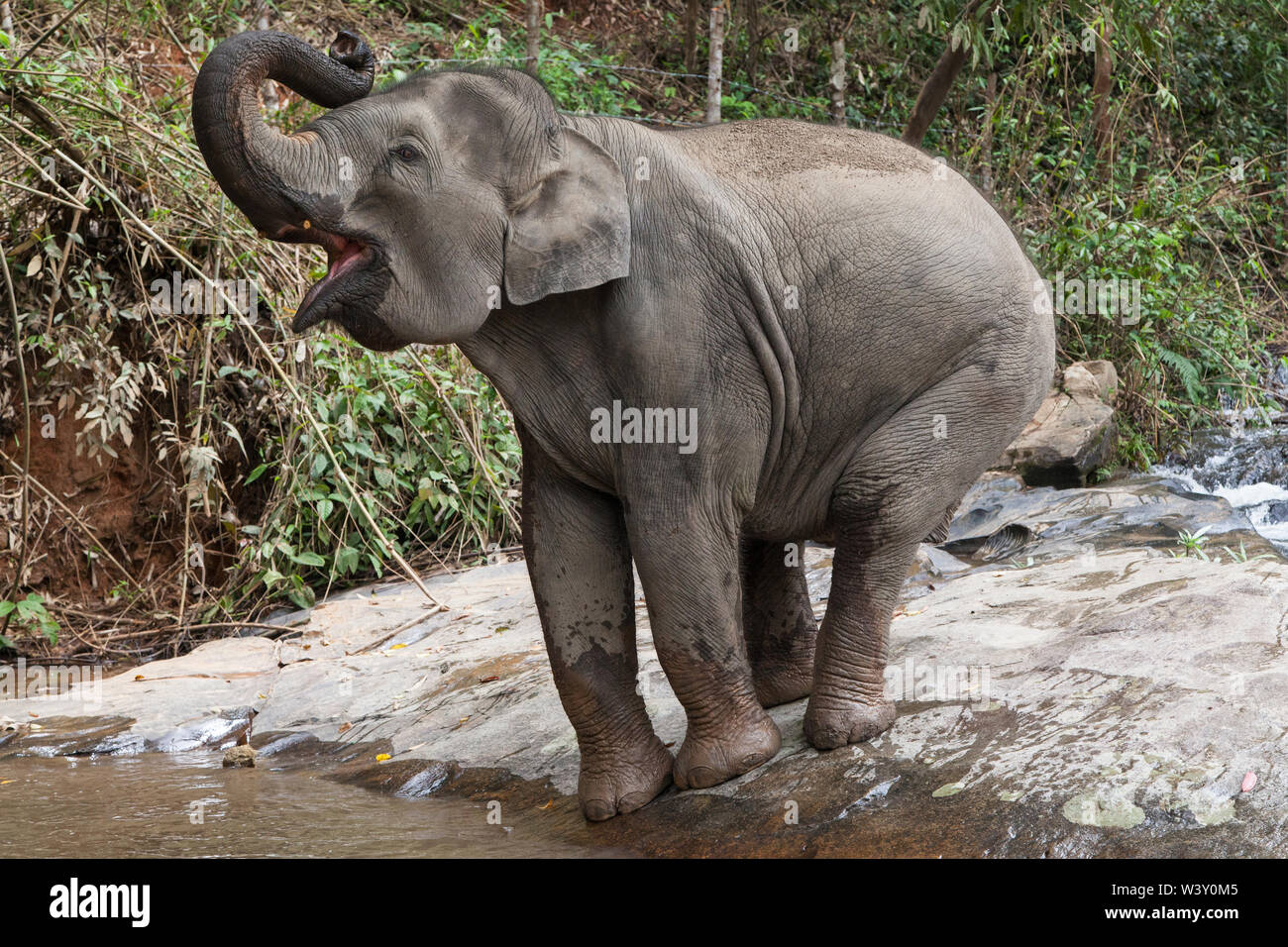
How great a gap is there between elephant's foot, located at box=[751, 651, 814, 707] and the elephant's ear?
5.79 feet

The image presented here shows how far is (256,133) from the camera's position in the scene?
3377mm

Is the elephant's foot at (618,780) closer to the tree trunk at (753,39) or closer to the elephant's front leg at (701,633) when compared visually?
the elephant's front leg at (701,633)

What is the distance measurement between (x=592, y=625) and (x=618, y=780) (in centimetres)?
51

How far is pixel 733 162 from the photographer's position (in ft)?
13.9

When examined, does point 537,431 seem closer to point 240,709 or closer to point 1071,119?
point 240,709

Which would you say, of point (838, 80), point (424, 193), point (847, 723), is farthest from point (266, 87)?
point (847, 723)

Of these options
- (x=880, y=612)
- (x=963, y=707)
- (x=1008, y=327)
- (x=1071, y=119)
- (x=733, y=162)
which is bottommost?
(x=963, y=707)

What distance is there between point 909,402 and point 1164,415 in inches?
305

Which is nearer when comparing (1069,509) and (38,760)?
(38,760)

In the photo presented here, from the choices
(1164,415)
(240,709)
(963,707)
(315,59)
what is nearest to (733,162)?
(315,59)

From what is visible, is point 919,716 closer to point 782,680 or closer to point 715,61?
point 782,680

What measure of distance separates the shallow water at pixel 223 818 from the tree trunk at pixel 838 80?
10573mm

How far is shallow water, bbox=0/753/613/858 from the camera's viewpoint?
14.3 feet

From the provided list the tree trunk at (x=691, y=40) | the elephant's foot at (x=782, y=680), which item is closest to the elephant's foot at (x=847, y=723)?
the elephant's foot at (x=782, y=680)
